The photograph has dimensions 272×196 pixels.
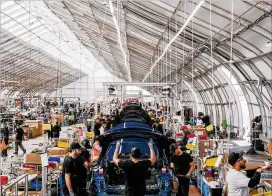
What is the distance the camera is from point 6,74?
3712 centimetres

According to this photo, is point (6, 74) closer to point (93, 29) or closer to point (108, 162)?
point (93, 29)

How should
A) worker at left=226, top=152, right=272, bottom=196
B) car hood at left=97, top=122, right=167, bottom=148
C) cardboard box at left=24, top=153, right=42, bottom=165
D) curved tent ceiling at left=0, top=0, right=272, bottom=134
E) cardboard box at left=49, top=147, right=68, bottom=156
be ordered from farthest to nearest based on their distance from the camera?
1. cardboard box at left=49, top=147, right=68, bottom=156
2. curved tent ceiling at left=0, top=0, right=272, bottom=134
3. cardboard box at left=24, top=153, right=42, bottom=165
4. car hood at left=97, top=122, right=167, bottom=148
5. worker at left=226, top=152, right=272, bottom=196

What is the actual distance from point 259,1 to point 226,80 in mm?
11080

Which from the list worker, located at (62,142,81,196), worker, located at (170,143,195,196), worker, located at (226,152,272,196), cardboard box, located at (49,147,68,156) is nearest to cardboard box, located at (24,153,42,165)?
cardboard box, located at (49,147,68,156)

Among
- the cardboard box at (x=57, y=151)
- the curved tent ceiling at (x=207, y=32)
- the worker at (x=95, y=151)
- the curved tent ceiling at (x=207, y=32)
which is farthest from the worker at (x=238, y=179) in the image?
the cardboard box at (x=57, y=151)

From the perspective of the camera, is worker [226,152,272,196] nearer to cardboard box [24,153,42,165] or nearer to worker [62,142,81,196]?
worker [62,142,81,196]

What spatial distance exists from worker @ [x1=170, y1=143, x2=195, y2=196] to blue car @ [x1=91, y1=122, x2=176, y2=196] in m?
0.21

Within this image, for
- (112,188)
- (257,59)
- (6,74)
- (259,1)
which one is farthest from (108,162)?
(6,74)

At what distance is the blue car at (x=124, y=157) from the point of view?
6574 millimetres

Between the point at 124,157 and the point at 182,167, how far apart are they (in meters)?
1.18

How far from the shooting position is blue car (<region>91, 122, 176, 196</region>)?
6574 millimetres

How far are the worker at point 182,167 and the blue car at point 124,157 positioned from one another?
0.21m

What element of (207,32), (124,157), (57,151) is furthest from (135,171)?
(207,32)

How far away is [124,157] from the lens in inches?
313
